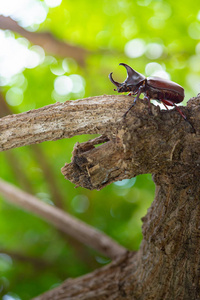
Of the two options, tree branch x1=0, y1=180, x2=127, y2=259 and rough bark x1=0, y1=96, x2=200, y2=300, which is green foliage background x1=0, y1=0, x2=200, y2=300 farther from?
rough bark x1=0, y1=96, x2=200, y2=300

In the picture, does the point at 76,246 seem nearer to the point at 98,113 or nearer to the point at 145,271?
the point at 145,271

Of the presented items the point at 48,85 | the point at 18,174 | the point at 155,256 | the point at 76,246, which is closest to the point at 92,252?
the point at 76,246

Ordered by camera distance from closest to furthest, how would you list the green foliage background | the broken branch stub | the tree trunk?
the broken branch stub → the tree trunk → the green foliage background

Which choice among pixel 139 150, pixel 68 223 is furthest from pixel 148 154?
pixel 68 223

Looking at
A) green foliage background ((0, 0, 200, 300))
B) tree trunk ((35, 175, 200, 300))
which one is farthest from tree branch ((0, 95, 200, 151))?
green foliage background ((0, 0, 200, 300))

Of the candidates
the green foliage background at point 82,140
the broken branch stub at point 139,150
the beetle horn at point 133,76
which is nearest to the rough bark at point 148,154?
the broken branch stub at point 139,150
